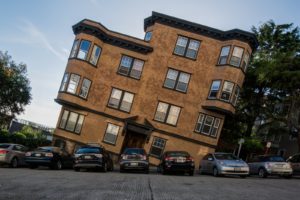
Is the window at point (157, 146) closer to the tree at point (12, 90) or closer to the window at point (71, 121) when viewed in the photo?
the window at point (71, 121)

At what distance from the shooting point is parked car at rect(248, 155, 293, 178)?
2503 cm

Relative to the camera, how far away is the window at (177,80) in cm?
3428

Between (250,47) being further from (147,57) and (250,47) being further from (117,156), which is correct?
(117,156)

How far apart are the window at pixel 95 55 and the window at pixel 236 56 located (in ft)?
37.9

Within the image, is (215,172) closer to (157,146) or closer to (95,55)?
(157,146)

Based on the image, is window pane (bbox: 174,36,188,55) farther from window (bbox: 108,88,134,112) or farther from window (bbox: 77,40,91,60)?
window (bbox: 77,40,91,60)

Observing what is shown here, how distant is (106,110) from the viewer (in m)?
34.3

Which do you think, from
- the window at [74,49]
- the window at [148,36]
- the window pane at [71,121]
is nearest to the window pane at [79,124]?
the window pane at [71,121]

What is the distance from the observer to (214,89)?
3341cm

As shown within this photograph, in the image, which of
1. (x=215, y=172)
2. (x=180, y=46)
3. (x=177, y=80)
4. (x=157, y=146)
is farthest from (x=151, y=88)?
(x=215, y=172)

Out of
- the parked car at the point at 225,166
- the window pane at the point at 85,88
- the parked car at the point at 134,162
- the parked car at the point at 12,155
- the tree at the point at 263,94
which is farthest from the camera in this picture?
the tree at the point at 263,94

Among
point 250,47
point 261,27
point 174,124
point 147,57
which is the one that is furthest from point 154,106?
point 261,27

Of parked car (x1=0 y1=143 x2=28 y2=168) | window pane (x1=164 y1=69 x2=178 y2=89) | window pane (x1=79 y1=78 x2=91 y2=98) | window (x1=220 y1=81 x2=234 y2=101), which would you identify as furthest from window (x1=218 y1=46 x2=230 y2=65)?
parked car (x1=0 y1=143 x2=28 y2=168)

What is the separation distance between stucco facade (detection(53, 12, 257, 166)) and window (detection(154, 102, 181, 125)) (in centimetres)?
12
